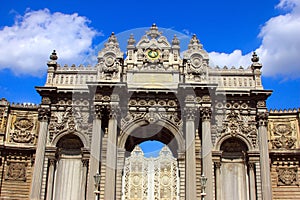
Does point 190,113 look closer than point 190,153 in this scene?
No

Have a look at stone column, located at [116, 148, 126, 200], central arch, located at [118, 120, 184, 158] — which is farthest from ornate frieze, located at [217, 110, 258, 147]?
stone column, located at [116, 148, 126, 200]

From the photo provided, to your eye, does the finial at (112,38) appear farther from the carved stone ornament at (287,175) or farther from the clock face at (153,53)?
the carved stone ornament at (287,175)

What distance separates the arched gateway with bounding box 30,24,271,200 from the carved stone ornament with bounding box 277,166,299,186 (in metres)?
1.97

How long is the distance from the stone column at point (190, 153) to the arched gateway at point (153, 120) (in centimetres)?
7

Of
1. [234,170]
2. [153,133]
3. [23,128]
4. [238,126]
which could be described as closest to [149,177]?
[153,133]

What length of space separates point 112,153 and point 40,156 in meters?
5.06

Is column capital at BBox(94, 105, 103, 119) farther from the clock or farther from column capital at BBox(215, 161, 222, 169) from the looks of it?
column capital at BBox(215, 161, 222, 169)

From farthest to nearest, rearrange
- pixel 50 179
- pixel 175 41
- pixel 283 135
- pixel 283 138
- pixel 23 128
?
pixel 175 41, pixel 23 128, pixel 283 135, pixel 283 138, pixel 50 179

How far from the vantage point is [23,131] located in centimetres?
3012

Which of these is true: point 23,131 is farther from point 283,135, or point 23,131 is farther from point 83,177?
point 283,135

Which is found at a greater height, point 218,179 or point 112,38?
point 112,38

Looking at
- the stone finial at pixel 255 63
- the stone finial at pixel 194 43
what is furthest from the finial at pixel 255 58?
the stone finial at pixel 194 43

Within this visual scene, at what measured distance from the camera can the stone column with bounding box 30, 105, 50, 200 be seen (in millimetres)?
26927

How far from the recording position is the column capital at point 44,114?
2900cm
